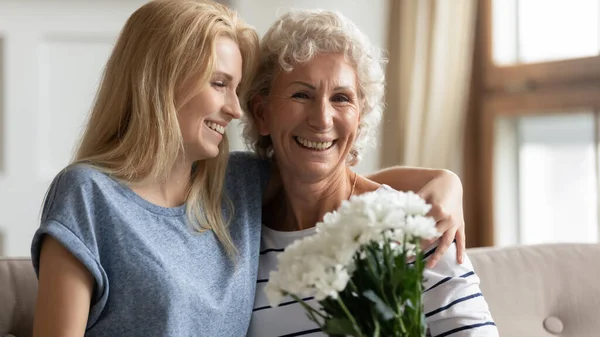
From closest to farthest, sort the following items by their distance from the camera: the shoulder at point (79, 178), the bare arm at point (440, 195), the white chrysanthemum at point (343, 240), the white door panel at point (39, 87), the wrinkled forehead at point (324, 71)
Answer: the white chrysanthemum at point (343, 240), the shoulder at point (79, 178), the bare arm at point (440, 195), the wrinkled forehead at point (324, 71), the white door panel at point (39, 87)

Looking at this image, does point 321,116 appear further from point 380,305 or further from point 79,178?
point 380,305

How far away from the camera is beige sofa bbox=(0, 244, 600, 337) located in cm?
192

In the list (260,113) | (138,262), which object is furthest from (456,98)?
(138,262)

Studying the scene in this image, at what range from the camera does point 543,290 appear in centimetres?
196

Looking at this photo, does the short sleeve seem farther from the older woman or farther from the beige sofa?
the beige sofa

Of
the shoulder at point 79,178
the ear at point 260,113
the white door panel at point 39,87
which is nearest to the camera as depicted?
the shoulder at point 79,178

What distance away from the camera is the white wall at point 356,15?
3736 millimetres

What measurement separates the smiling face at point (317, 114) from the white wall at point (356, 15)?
6.33 feet

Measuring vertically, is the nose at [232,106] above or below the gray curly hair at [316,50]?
below

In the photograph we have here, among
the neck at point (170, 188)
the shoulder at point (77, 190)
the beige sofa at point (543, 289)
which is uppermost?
the shoulder at point (77, 190)

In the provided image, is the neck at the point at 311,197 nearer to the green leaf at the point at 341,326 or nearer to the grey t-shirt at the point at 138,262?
the grey t-shirt at the point at 138,262

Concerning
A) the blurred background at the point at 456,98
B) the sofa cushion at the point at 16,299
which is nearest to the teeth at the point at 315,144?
the sofa cushion at the point at 16,299

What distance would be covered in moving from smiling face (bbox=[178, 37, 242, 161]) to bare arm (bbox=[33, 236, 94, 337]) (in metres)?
0.36

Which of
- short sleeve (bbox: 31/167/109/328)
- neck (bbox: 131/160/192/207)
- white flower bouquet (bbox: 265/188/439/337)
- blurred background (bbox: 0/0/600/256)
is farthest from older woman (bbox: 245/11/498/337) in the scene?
blurred background (bbox: 0/0/600/256)
